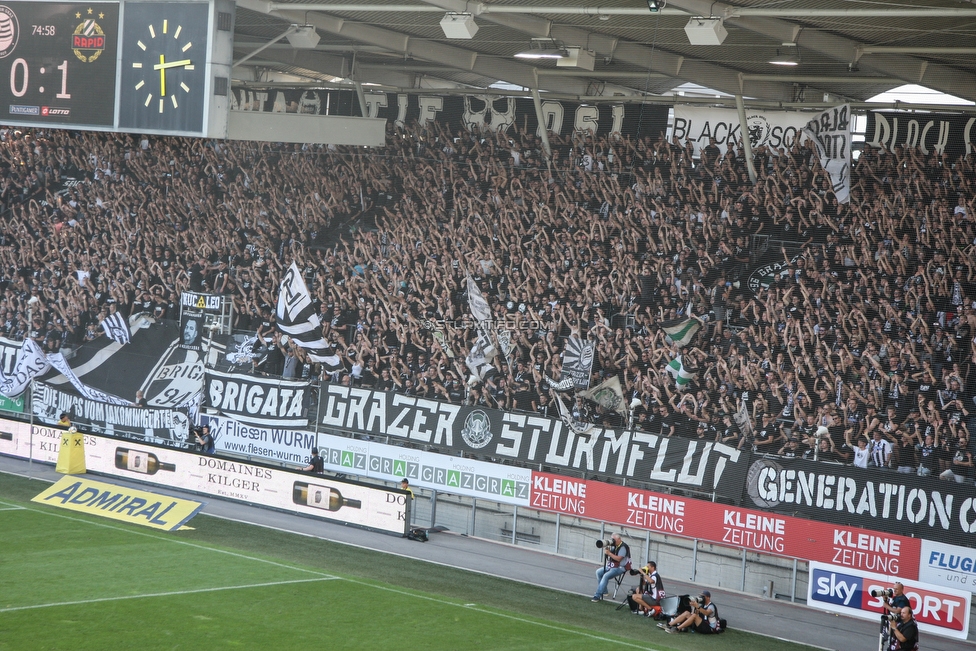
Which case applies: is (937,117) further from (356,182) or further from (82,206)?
(82,206)

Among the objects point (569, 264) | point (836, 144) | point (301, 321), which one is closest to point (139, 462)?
point (301, 321)

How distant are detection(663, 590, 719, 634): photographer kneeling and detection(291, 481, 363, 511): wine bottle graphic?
707 cm

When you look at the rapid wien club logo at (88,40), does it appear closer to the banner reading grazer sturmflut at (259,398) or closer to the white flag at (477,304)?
the banner reading grazer sturmflut at (259,398)

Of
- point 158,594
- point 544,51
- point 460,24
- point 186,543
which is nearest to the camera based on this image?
point 158,594

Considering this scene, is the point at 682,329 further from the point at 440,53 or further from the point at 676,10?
the point at 440,53

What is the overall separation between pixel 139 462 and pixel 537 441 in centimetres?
838

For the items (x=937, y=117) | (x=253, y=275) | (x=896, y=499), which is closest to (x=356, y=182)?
(x=253, y=275)

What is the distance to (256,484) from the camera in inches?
858

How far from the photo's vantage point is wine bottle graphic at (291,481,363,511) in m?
20.8

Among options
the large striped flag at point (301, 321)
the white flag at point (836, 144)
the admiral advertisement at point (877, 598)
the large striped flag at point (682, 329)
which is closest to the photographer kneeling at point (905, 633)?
the admiral advertisement at point (877, 598)

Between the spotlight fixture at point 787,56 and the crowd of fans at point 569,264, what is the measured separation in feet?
8.34

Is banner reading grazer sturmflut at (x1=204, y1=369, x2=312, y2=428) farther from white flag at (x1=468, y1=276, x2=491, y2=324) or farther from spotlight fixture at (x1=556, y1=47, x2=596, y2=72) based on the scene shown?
spotlight fixture at (x1=556, y1=47, x2=596, y2=72)

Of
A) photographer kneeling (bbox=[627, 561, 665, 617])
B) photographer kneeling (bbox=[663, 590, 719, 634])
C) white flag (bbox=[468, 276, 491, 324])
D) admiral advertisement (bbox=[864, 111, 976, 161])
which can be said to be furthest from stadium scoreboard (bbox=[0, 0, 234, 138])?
admiral advertisement (bbox=[864, 111, 976, 161])

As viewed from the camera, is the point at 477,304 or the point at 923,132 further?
the point at 477,304
